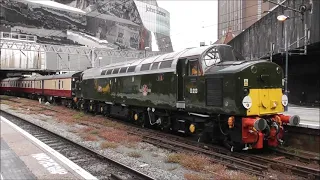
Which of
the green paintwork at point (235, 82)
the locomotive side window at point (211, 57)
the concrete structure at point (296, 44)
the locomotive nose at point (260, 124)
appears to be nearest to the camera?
the locomotive nose at point (260, 124)

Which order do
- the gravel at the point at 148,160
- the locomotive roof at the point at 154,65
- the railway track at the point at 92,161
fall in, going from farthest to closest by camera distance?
the locomotive roof at the point at 154,65
the gravel at the point at 148,160
the railway track at the point at 92,161

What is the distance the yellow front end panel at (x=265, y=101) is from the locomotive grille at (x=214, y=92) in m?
0.96

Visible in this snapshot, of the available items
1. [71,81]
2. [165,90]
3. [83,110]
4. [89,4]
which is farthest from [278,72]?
[89,4]

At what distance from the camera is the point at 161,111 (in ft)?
42.3

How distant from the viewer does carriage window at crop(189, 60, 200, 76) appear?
1045 centimetres

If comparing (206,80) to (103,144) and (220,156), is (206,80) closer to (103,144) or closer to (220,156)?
(220,156)

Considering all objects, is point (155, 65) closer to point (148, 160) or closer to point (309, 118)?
point (148, 160)

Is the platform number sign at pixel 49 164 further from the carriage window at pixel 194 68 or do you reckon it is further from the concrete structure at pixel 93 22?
the concrete structure at pixel 93 22

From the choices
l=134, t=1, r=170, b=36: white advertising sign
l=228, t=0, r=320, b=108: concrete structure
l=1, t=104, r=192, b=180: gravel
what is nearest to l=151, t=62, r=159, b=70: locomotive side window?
l=1, t=104, r=192, b=180: gravel

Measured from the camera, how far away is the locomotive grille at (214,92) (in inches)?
373

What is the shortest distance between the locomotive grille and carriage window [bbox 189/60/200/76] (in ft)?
2.26

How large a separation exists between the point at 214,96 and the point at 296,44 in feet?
51.3

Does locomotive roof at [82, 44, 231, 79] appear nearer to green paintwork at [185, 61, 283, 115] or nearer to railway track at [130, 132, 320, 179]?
green paintwork at [185, 61, 283, 115]

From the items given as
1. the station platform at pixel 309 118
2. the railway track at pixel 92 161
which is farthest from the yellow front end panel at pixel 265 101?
the railway track at pixel 92 161
